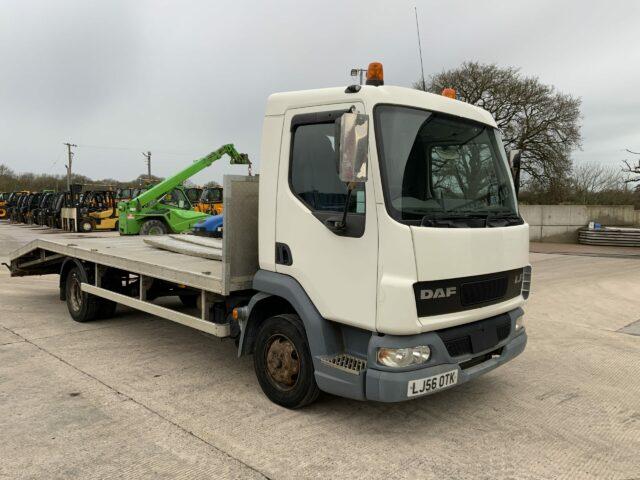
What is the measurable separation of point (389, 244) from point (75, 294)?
5384 millimetres

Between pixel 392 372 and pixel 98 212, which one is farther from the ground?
pixel 98 212

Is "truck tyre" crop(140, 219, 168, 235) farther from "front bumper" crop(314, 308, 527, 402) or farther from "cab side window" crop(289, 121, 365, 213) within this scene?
"front bumper" crop(314, 308, 527, 402)

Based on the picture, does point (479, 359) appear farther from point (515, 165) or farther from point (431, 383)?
point (515, 165)

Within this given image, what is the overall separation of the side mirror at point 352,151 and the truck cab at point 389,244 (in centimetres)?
2

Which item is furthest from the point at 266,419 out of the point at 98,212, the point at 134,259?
the point at 98,212

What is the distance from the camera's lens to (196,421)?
3807mm

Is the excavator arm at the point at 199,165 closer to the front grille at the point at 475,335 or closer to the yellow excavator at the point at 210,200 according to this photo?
the front grille at the point at 475,335

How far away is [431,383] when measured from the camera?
339 cm

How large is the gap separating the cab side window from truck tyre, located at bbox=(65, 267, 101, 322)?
4071mm

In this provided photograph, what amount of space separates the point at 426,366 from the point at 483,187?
4.94 ft

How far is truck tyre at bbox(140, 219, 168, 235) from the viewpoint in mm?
17797

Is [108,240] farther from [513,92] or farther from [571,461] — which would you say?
[513,92]

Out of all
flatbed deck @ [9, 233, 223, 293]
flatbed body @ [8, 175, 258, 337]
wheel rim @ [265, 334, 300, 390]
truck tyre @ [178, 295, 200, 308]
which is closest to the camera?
wheel rim @ [265, 334, 300, 390]

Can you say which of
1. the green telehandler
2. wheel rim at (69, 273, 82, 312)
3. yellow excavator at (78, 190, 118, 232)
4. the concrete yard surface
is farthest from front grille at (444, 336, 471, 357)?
yellow excavator at (78, 190, 118, 232)
